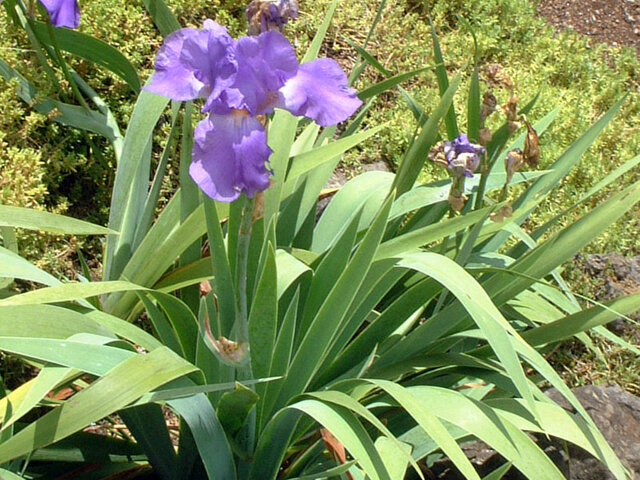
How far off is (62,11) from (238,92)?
0.86 meters

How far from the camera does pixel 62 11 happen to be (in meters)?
1.76

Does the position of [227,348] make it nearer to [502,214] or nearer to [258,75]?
[258,75]

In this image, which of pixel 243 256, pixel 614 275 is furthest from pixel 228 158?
pixel 614 275

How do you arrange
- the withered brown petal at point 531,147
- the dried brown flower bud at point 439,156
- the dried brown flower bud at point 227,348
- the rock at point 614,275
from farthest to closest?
the rock at point 614,275 < the dried brown flower bud at point 439,156 < the withered brown petal at point 531,147 < the dried brown flower bud at point 227,348

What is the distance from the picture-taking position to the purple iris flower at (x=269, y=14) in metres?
1.25

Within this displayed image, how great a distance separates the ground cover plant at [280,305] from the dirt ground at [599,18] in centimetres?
197

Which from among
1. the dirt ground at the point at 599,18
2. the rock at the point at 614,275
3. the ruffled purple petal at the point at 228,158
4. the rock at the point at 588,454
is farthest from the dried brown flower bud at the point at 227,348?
the dirt ground at the point at 599,18

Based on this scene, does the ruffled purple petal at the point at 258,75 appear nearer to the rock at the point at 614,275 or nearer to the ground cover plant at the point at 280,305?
the ground cover plant at the point at 280,305

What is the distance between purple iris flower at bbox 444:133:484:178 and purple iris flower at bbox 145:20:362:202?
447 millimetres

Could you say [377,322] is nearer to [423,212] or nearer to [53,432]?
[423,212]

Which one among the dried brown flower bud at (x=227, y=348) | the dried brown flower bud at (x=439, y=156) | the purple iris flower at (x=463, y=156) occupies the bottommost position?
the dried brown flower bud at (x=227, y=348)

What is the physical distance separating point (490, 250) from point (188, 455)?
37.5 inches

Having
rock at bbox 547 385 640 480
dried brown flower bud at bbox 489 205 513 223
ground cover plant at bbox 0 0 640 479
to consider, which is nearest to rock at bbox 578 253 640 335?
rock at bbox 547 385 640 480

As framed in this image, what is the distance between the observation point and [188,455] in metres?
1.64
